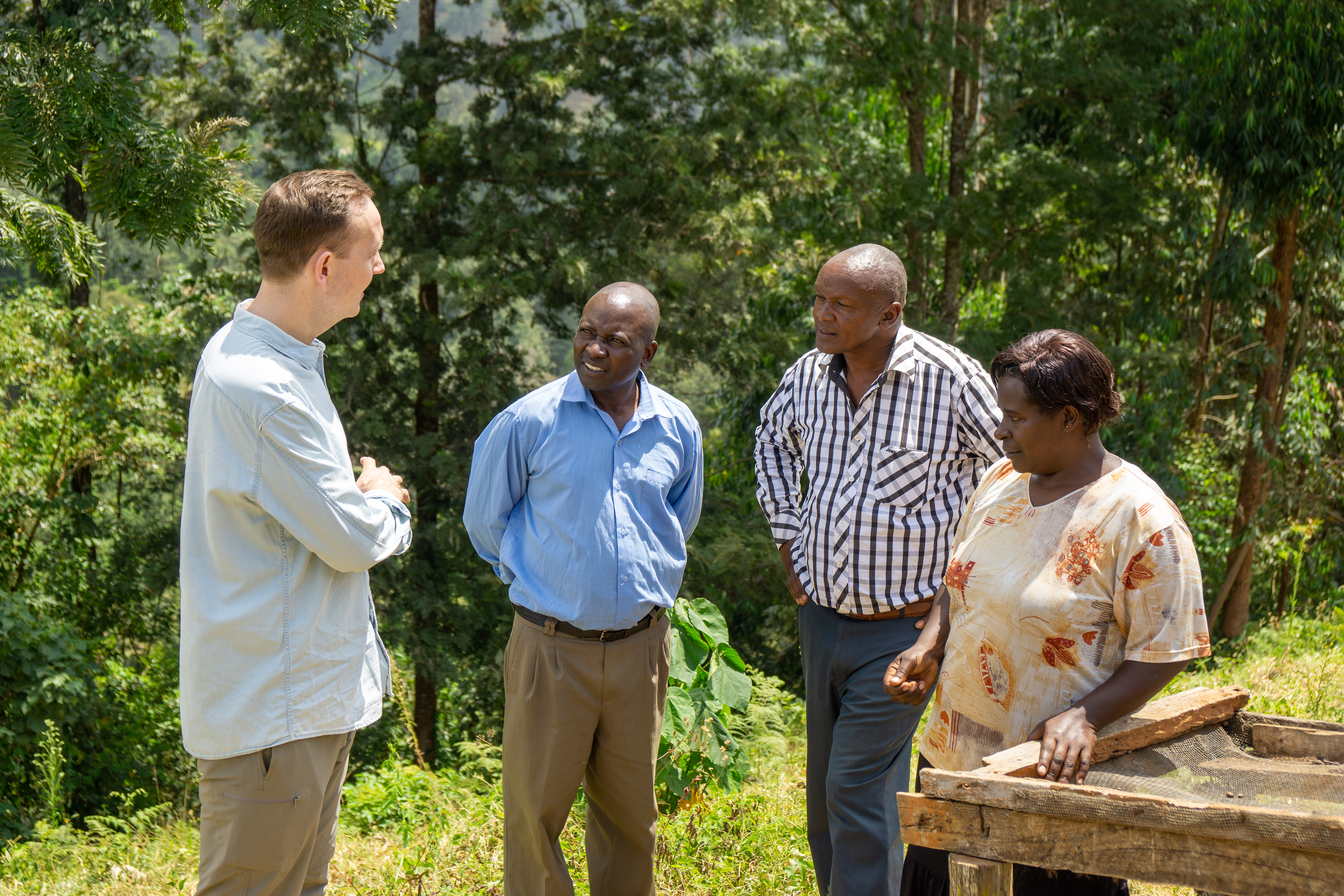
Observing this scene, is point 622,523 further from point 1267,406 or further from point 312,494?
point 1267,406

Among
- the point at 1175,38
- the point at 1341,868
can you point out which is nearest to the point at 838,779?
the point at 1341,868

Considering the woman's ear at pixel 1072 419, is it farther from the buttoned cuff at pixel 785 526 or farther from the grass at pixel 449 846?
the grass at pixel 449 846

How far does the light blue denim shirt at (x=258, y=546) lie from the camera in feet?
6.63

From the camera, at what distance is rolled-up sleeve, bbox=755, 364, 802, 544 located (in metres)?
3.42

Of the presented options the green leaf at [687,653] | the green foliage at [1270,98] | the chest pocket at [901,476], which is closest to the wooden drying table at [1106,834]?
the chest pocket at [901,476]

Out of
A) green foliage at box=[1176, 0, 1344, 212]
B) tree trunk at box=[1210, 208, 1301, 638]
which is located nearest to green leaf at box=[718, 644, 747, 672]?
green foliage at box=[1176, 0, 1344, 212]

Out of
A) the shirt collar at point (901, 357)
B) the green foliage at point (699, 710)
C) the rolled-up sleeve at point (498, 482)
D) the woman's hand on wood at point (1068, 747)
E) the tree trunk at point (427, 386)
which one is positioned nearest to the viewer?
the woman's hand on wood at point (1068, 747)

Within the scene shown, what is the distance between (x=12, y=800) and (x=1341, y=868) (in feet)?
23.8

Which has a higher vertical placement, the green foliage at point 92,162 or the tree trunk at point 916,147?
the tree trunk at point 916,147

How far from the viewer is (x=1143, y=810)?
171 centimetres

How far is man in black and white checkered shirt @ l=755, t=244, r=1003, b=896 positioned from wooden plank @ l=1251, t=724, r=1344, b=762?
0.92 metres

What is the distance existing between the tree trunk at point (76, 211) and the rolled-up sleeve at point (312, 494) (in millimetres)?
9942

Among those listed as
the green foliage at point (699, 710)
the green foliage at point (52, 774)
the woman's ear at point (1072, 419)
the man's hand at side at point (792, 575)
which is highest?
the woman's ear at point (1072, 419)

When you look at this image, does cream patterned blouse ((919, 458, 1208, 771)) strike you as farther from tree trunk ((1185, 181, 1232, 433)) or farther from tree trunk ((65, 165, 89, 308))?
tree trunk ((65, 165, 89, 308))
